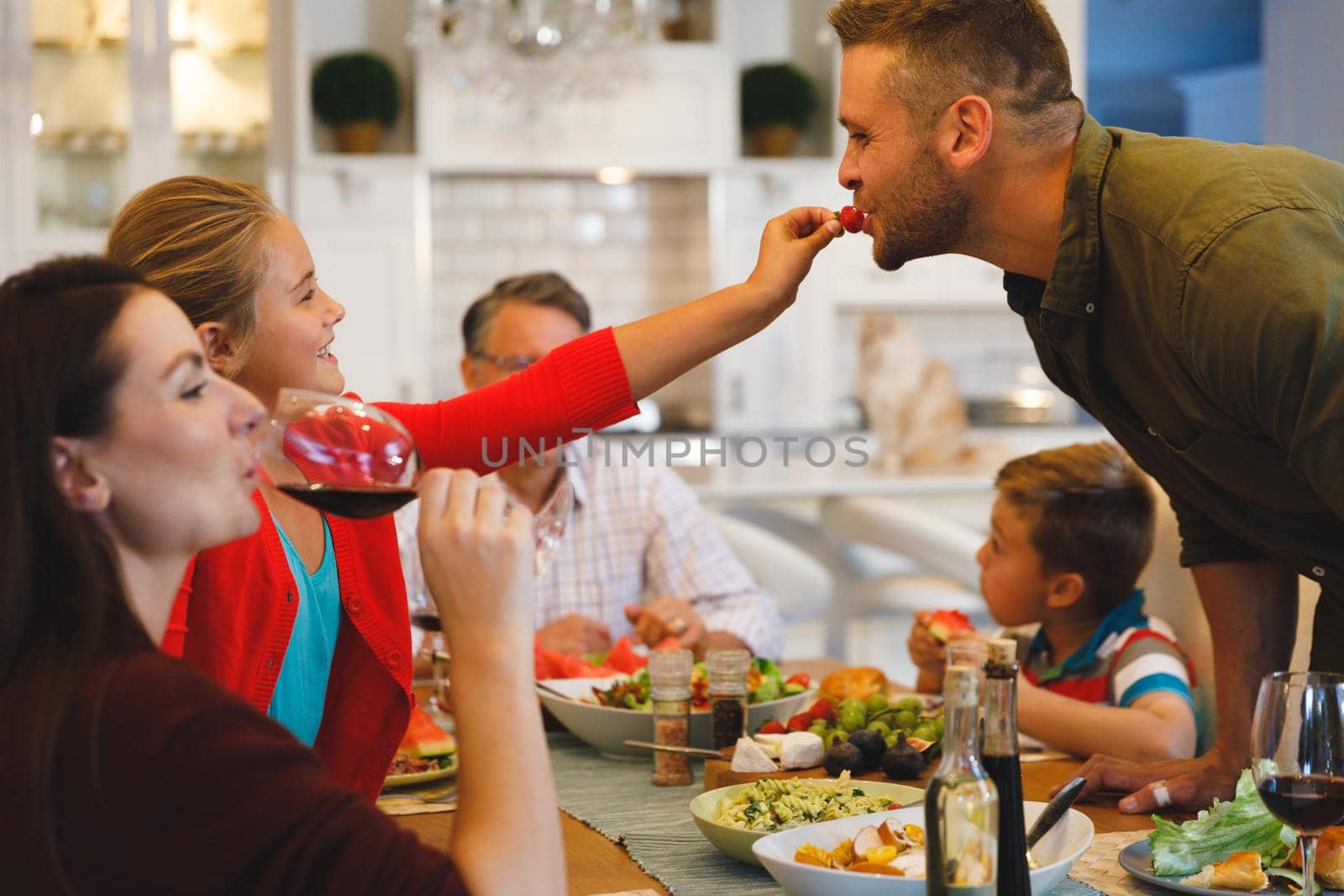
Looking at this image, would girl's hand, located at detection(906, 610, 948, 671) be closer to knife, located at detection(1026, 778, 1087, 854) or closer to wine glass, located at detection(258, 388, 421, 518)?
knife, located at detection(1026, 778, 1087, 854)

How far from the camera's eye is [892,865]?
46.2 inches

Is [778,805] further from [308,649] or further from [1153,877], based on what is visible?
[308,649]

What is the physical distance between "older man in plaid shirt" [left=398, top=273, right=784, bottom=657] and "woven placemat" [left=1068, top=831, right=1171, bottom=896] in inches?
49.8

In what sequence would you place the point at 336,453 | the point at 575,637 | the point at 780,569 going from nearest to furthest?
the point at 336,453 → the point at 575,637 → the point at 780,569

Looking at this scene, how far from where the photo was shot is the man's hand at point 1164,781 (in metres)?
1.51

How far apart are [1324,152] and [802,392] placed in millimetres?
2449

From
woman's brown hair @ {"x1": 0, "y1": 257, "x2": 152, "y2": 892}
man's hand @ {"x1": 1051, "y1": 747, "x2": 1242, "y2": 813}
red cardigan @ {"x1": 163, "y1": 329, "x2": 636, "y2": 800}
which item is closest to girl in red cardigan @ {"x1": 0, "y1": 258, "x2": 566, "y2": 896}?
woman's brown hair @ {"x1": 0, "y1": 257, "x2": 152, "y2": 892}

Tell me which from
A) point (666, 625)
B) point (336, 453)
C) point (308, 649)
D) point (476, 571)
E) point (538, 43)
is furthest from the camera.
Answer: point (538, 43)

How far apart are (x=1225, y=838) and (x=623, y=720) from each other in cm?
79

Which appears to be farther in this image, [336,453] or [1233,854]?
[1233,854]

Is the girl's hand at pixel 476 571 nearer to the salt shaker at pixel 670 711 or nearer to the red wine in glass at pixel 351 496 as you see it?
the red wine in glass at pixel 351 496

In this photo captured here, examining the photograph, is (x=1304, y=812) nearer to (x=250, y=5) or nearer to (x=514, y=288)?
(x=514, y=288)

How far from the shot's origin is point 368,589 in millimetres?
1543

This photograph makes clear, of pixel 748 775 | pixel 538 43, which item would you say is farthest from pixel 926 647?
pixel 538 43
